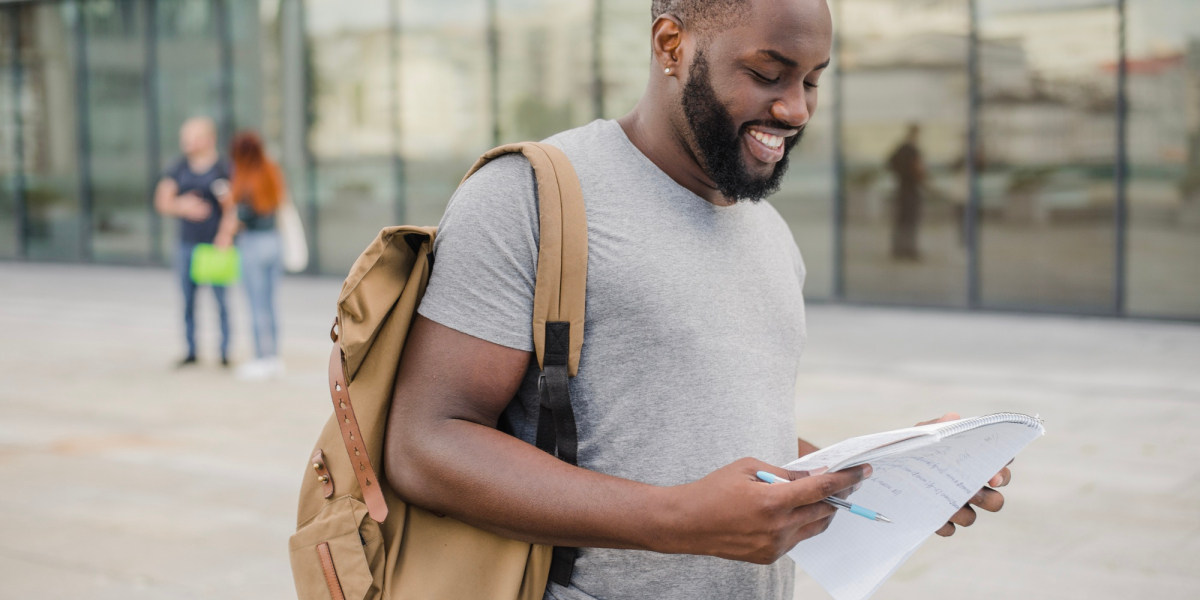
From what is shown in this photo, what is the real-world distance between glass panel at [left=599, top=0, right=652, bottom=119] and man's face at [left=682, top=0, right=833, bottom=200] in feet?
40.4

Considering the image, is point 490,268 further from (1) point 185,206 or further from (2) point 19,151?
(2) point 19,151

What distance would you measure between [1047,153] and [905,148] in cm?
144

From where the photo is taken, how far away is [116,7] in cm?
1812

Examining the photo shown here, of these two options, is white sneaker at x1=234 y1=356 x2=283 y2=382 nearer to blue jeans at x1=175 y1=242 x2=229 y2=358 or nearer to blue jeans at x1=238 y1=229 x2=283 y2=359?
blue jeans at x1=238 y1=229 x2=283 y2=359

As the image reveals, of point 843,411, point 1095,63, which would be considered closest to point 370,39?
point 1095,63

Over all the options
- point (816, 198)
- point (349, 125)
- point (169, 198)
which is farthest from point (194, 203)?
point (349, 125)

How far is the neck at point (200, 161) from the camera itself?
9.02 m

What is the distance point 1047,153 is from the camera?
1138 centimetres

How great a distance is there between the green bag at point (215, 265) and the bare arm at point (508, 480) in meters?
7.67

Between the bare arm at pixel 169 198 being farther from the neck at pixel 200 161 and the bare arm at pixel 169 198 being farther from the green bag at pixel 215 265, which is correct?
the green bag at pixel 215 265

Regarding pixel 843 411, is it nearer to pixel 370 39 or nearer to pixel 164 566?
pixel 164 566

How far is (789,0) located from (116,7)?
1881 cm

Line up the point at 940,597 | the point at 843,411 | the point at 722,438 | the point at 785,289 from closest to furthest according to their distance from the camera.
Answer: the point at 722,438, the point at 785,289, the point at 940,597, the point at 843,411

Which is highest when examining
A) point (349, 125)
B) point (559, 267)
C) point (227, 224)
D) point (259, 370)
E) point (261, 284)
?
point (349, 125)
